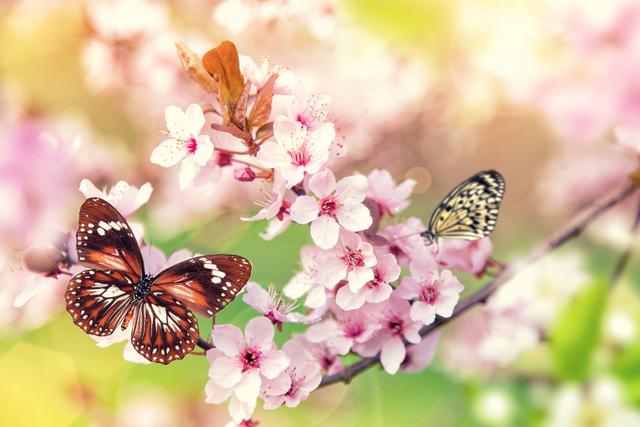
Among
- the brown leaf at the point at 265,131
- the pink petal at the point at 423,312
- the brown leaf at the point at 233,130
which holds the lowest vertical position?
the pink petal at the point at 423,312

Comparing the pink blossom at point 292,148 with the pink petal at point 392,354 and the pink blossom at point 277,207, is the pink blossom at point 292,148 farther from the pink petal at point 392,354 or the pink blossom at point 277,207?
the pink petal at point 392,354

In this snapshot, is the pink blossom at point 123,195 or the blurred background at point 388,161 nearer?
the pink blossom at point 123,195

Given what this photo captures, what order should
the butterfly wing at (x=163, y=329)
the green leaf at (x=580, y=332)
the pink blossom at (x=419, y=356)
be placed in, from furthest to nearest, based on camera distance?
the green leaf at (x=580, y=332) → the pink blossom at (x=419, y=356) → the butterfly wing at (x=163, y=329)

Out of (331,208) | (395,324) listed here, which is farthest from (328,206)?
(395,324)

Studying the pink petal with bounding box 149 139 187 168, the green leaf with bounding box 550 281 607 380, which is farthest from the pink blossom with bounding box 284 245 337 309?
the green leaf with bounding box 550 281 607 380

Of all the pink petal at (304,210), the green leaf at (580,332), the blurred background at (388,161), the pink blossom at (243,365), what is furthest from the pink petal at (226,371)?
the green leaf at (580,332)

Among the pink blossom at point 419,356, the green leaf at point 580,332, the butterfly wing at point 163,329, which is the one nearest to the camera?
the butterfly wing at point 163,329

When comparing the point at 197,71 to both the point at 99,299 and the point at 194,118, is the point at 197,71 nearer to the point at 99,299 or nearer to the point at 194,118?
the point at 194,118
